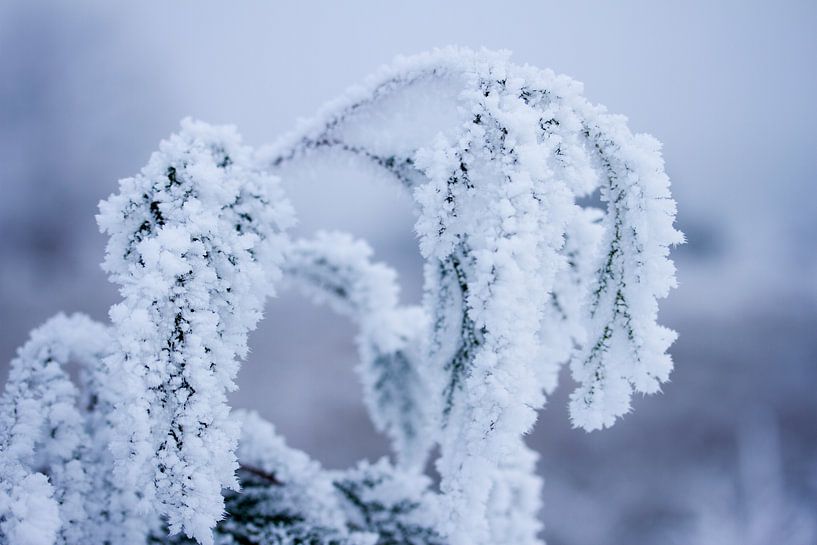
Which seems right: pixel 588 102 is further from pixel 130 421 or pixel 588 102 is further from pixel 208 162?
pixel 130 421

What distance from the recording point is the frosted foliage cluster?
100 centimetres

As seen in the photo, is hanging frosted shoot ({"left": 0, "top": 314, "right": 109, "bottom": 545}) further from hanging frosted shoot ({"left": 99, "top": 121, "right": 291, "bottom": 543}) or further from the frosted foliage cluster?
hanging frosted shoot ({"left": 99, "top": 121, "right": 291, "bottom": 543})

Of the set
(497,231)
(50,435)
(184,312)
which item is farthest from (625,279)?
(50,435)

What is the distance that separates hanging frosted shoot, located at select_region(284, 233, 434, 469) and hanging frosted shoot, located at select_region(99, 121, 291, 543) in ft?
1.75

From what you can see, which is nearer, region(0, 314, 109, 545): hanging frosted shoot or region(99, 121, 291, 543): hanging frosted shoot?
region(99, 121, 291, 543): hanging frosted shoot

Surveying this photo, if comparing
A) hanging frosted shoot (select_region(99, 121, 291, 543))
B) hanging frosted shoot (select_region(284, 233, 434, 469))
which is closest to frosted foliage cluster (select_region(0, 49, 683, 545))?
hanging frosted shoot (select_region(99, 121, 291, 543))

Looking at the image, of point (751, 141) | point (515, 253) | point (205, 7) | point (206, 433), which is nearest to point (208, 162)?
point (206, 433)

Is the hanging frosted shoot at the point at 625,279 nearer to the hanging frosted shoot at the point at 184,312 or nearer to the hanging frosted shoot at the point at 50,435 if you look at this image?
the hanging frosted shoot at the point at 184,312

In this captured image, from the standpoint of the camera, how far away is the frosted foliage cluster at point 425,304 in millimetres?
1003

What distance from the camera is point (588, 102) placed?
1.14 m

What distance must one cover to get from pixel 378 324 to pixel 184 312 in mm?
862

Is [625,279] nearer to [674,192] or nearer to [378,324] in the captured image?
[378,324]

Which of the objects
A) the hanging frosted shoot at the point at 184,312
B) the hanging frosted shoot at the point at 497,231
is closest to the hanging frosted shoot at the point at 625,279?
the hanging frosted shoot at the point at 497,231

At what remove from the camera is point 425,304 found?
4.63 ft
